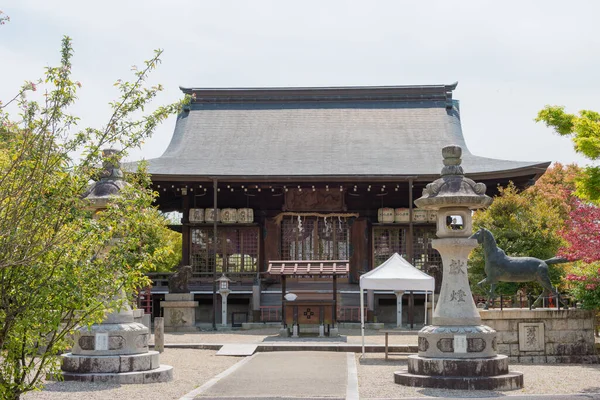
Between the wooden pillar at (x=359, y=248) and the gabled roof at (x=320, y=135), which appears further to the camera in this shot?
the wooden pillar at (x=359, y=248)

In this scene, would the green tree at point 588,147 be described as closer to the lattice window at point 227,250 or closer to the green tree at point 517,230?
the green tree at point 517,230

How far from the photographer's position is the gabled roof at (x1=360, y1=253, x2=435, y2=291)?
17031 millimetres

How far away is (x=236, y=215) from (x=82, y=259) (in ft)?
68.8

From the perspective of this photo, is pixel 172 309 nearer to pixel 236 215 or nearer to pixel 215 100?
pixel 236 215

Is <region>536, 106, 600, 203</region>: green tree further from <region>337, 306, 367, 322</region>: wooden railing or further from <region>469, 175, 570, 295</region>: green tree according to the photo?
<region>337, 306, 367, 322</region>: wooden railing

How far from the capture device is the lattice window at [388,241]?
92.1 ft

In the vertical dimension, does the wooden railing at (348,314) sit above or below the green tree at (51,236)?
below

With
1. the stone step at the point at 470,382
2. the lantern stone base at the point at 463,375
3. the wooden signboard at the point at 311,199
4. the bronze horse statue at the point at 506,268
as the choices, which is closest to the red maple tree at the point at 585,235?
the bronze horse statue at the point at 506,268

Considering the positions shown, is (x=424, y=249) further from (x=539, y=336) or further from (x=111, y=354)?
(x=111, y=354)

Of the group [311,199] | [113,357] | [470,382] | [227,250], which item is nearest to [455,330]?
[470,382]

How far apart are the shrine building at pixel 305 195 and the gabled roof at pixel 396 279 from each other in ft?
18.6

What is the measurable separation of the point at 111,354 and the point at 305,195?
52.8ft

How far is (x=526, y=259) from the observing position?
15.4m

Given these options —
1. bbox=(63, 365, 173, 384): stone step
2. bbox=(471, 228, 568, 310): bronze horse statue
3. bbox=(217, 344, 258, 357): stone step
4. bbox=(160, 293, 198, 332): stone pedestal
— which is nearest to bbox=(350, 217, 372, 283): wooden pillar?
bbox=(160, 293, 198, 332): stone pedestal
